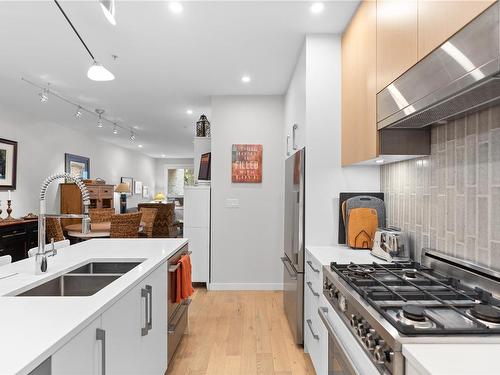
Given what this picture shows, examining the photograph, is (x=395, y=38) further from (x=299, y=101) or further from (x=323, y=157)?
(x=299, y=101)

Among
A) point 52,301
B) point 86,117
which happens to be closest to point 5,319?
point 52,301

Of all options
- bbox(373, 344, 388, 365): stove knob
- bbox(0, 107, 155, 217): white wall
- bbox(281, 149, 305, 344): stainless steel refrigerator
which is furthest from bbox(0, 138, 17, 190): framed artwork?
bbox(373, 344, 388, 365): stove knob

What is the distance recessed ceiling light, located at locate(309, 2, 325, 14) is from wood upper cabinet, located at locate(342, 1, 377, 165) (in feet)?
0.80

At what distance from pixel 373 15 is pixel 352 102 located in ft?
1.80

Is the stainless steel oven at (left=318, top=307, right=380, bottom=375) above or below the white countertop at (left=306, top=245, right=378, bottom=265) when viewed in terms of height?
below

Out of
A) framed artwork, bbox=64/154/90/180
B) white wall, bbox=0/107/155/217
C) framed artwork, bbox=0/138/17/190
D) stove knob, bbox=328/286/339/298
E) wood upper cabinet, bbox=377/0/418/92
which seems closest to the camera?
wood upper cabinet, bbox=377/0/418/92

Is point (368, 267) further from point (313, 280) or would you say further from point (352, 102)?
point (352, 102)

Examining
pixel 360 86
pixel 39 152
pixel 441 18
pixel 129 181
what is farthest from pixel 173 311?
pixel 129 181

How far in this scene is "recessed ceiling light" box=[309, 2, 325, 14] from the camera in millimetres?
2186

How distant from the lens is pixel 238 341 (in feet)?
9.00

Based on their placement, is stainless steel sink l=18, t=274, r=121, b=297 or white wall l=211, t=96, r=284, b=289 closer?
stainless steel sink l=18, t=274, r=121, b=297

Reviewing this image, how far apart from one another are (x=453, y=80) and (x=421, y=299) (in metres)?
0.83

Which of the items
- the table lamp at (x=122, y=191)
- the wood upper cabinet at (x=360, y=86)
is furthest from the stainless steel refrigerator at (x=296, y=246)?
the table lamp at (x=122, y=191)

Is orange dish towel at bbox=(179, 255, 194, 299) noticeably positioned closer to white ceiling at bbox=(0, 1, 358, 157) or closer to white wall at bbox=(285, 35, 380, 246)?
white wall at bbox=(285, 35, 380, 246)
